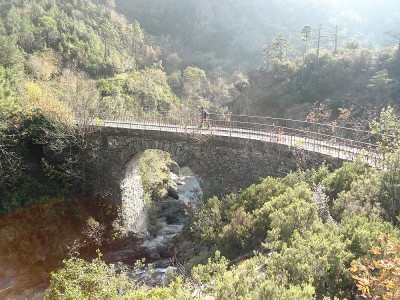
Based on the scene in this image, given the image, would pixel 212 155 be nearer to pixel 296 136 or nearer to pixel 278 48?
pixel 296 136

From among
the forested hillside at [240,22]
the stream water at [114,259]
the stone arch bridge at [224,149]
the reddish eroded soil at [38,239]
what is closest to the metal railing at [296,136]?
the stone arch bridge at [224,149]

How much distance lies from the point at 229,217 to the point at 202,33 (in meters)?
84.2

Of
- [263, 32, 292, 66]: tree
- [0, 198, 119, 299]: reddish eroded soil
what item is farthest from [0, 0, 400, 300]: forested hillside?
[263, 32, 292, 66]: tree

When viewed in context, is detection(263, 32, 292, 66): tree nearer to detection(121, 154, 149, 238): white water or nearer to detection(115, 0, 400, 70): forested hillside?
detection(115, 0, 400, 70): forested hillside

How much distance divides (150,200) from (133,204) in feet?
7.01

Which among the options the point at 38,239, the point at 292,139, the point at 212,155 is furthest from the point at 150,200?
the point at 292,139

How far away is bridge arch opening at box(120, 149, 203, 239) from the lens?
21.8 metres

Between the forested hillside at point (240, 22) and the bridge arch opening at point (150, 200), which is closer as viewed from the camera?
the bridge arch opening at point (150, 200)

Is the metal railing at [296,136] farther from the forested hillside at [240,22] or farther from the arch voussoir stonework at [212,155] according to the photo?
the forested hillside at [240,22]

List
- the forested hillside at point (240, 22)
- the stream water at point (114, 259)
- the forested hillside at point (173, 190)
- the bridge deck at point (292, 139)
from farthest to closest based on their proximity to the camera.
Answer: the forested hillside at point (240, 22), the stream water at point (114, 259), the bridge deck at point (292, 139), the forested hillside at point (173, 190)

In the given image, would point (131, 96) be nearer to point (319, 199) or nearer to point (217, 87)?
point (217, 87)

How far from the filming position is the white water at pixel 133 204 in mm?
21625

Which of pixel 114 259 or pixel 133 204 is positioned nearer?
pixel 114 259

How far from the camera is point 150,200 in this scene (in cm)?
2447
